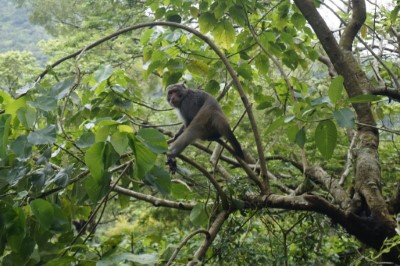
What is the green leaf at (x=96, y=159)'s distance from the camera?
154cm

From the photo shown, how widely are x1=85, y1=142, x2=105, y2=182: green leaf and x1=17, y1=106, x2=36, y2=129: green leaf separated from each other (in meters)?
0.32

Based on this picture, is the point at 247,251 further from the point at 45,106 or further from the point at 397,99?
the point at 45,106

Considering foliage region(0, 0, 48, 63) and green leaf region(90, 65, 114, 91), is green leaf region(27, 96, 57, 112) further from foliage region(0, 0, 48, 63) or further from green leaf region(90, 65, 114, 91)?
foliage region(0, 0, 48, 63)

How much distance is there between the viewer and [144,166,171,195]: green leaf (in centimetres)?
185

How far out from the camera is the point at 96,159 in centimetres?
156

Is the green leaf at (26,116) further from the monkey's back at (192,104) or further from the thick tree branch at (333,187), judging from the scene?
the monkey's back at (192,104)

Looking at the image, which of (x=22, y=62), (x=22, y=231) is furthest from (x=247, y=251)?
(x=22, y=62)

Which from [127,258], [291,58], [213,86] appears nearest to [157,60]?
[213,86]

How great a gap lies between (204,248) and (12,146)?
125 centimetres

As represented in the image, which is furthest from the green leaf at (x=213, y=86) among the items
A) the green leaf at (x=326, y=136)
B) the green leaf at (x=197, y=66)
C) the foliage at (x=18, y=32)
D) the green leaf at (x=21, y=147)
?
the foliage at (x=18, y=32)

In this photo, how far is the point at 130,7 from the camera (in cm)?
1061

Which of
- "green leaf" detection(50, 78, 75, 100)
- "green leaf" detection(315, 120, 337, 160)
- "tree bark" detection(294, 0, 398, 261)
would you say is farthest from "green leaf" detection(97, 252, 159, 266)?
"tree bark" detection(294, 0, 398, 261)

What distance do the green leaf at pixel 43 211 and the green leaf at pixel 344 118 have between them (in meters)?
1.20

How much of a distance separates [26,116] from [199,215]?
1.60 metres
